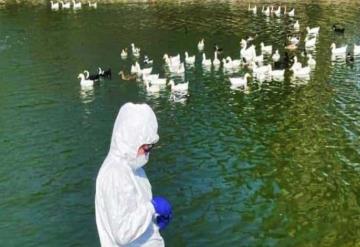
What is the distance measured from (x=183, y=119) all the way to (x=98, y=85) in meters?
10.3

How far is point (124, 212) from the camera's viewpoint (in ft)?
21.8

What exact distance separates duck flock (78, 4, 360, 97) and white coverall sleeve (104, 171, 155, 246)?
2822cm

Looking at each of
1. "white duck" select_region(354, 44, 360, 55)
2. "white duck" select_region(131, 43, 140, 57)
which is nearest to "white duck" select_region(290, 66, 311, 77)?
"white duck" select_region(354, 44, 360, 55)

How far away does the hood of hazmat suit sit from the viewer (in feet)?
21.9

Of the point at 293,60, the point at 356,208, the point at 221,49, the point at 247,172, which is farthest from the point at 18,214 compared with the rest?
the point at 221,49

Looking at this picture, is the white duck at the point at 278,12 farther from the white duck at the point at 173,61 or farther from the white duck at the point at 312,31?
the white duck at the point at 173,61

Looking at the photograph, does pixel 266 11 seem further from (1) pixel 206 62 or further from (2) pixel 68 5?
(2) pixel 68 5

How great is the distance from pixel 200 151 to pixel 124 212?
1897 centimetres

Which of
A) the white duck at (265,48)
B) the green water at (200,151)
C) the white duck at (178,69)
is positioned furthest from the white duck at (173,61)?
the white duck at (265,48)

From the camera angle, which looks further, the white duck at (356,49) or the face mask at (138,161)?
the white duck at (356,49)

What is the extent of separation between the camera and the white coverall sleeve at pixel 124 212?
664 centimetres

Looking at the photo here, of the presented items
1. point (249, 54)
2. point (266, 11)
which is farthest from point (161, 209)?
point (266, 11)

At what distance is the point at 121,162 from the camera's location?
6887 millimetres

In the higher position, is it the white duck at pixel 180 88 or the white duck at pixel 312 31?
the white duck at pixel 180 88
